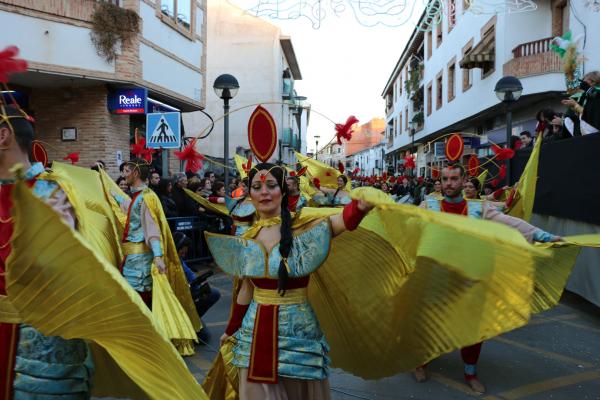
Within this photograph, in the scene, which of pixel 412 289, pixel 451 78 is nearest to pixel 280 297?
pixel 412 289

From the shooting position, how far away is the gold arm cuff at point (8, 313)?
2148 millimetres

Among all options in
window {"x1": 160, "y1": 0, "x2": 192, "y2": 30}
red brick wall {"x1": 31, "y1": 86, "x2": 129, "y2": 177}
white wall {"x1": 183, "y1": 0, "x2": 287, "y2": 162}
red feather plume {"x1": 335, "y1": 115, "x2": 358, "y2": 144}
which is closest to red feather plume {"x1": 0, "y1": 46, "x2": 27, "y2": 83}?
red feather plume {"x1": 335, "y1": 115, "x2": 358, "y2": 144}

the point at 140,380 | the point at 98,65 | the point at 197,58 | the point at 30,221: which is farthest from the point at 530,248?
the point at 197,58

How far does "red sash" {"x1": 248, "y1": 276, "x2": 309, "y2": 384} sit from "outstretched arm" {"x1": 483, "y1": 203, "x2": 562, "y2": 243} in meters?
2.29

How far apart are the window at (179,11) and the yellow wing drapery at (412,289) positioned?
12.9 meters

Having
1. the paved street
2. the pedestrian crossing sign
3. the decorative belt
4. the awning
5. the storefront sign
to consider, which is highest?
the awning

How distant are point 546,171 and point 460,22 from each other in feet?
52.8

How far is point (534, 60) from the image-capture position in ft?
48.7

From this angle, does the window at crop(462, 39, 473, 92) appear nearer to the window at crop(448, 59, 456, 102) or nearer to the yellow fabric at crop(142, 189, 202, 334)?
the window at crop(448, 59, 456, 102)

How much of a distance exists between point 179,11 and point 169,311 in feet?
42.2

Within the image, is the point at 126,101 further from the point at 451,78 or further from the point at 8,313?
the point at 451,78

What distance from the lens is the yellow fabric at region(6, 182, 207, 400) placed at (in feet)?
5.62

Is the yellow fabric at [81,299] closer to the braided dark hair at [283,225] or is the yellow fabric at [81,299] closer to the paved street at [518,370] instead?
the braided dark hair at [283,225]

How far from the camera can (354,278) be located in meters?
3.12
